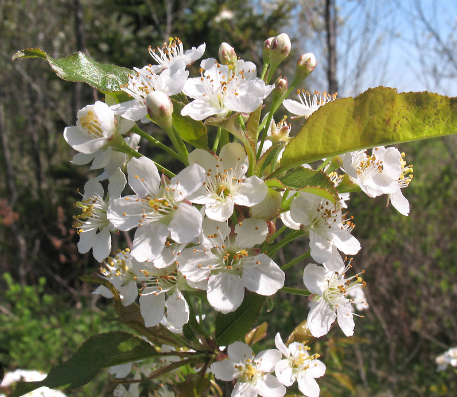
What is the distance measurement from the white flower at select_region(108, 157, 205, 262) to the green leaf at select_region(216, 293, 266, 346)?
271 mm

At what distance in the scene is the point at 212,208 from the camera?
79 cm

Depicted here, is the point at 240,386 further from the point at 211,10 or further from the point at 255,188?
the point at 211,10

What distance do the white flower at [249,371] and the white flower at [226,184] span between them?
412 mm

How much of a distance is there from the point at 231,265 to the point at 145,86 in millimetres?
501

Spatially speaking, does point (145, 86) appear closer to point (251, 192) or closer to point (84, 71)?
point (84, 71)

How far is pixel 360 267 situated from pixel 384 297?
522 mm

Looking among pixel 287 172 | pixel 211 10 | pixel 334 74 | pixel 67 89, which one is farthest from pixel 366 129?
pixel 67 89

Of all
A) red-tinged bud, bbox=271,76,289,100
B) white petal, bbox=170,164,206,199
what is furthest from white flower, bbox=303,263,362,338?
red-tinged bud, bbox=271,76,289,100

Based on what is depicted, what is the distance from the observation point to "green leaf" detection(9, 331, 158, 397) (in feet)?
2.65

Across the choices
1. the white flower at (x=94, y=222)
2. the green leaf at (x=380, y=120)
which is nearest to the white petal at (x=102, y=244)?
the white flower at (x=94, y=222)

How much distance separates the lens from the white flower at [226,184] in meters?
0.79

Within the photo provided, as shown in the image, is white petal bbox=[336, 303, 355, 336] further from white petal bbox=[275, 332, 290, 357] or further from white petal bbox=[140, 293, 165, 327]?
white petal bbox=[140, 293, 165, 327]

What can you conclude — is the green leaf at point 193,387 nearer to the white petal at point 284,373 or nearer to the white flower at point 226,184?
the white petal at point 284,373

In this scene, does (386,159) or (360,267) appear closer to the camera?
(386,159)
